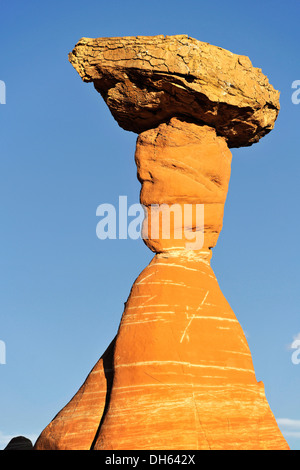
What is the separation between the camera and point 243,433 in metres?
13.4

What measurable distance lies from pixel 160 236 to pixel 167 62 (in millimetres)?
3705

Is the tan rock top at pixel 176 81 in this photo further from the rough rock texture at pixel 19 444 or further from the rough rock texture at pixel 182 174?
the rough rock texture at pixel 19 444

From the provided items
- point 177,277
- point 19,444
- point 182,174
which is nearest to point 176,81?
point 182,174

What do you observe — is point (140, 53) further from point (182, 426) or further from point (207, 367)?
point (182, 426)

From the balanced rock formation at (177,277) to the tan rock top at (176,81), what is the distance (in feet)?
0.09

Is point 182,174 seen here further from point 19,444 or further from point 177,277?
point 19,444

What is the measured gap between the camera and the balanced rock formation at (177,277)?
13.3 meters

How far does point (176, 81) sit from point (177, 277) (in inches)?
164

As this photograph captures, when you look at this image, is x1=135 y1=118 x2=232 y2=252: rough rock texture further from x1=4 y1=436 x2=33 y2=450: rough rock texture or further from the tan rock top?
x1=4 y1=436 x2=33 y2=450: rough rock texture

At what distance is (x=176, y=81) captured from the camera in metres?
15.0

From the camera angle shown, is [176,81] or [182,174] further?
[182,174]
